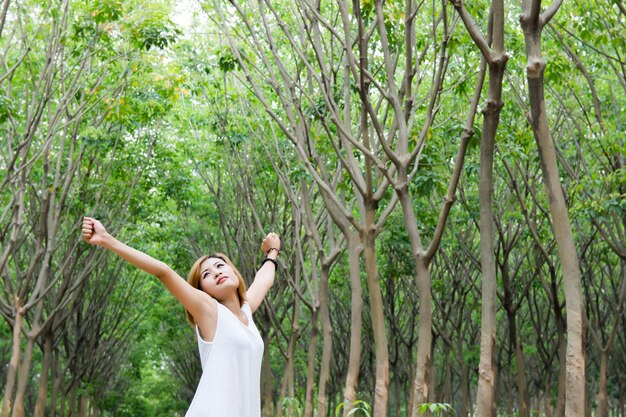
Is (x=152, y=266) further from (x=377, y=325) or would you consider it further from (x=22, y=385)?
(x=22, y=385)

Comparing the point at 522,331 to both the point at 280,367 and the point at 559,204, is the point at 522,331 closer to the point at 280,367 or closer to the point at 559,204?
the point at 280,367

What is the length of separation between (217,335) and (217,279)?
34 centimetres

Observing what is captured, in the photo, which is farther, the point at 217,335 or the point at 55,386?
the point at 55,386

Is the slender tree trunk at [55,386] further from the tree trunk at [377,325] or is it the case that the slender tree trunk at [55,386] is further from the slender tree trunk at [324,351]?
the tree trunk at [377,325]

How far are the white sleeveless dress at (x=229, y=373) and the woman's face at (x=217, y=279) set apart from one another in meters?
0.14

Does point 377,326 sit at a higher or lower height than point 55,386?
lower

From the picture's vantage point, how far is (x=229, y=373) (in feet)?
12.0

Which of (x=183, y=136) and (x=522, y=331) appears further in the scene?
(x=522, y=331)

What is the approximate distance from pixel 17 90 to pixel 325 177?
7639mm

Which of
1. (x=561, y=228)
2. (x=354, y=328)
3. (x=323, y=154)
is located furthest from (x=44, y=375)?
(x=561, y=228)

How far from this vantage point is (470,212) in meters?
17.2

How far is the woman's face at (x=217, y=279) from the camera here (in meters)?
3.97

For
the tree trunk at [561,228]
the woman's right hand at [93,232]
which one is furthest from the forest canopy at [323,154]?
the woman's right hand at [93,232]

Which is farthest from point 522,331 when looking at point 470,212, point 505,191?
point 470,212
